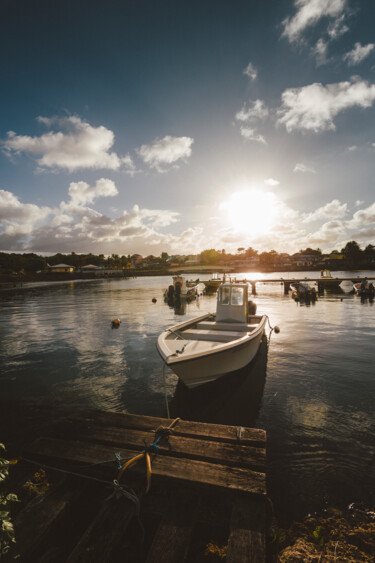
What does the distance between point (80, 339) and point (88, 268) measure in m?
175

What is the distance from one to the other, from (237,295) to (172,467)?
10.6 metres

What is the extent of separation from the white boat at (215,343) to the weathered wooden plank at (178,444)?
9.21 ft

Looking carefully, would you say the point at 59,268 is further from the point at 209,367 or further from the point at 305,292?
the point at 209,367

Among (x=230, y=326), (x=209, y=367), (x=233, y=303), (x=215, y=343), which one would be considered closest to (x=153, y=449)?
(x=209, y=367)

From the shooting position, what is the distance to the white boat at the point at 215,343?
352 inches

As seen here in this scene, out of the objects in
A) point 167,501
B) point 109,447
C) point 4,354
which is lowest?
point 4,354

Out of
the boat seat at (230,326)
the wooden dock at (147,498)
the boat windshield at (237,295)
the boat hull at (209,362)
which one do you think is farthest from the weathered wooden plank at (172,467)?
the boat windshield at (237,295)

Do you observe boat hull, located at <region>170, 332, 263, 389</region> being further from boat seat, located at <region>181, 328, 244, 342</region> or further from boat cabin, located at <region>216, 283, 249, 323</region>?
boat cabin, located at <region>216, 283, 249, 323</region>

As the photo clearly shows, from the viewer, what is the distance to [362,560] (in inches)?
161

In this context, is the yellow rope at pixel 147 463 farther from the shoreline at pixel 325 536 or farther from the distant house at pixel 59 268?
the distant house at pixel 59 268

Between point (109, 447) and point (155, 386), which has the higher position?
point (109, 447)

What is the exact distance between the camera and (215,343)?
1130cm

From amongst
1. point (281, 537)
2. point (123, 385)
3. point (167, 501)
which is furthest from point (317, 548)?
point (123, 385)

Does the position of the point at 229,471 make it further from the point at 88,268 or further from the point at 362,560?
the point at 88,268
